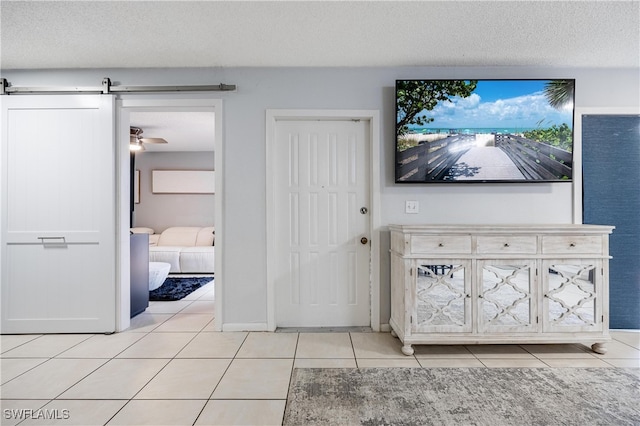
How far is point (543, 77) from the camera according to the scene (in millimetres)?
3074

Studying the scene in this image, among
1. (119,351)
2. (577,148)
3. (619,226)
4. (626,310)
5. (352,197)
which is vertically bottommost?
(119,351)

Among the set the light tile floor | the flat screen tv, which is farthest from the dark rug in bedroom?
the flat screen tv

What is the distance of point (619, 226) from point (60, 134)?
517 cm

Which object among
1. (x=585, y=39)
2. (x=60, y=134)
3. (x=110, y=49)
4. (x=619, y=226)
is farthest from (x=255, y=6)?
(x=619, y=226)

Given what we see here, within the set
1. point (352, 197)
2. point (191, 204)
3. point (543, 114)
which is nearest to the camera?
point (543, 114)

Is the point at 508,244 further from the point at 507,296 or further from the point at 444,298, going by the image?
the point at 444,298

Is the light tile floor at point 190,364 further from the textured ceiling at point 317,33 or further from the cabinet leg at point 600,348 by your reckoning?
the textured ceiling at point 317,33

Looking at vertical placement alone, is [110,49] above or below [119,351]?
above

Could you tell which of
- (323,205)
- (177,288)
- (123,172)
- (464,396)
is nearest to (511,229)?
(464,396)

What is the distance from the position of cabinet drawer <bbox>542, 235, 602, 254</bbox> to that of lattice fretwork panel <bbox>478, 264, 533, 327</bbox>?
0.73ft

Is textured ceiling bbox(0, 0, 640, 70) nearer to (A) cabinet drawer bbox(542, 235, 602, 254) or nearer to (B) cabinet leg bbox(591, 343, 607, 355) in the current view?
(A) cabinet drawer bbox(542, 235, 602, 254)

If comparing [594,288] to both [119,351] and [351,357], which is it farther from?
[119,351]

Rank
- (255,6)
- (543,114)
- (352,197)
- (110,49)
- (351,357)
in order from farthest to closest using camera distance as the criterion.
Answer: (352,197) < (543,114) < (110,49) < (351,357) < (255,6)

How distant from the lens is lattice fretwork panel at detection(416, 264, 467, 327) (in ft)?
8.23
